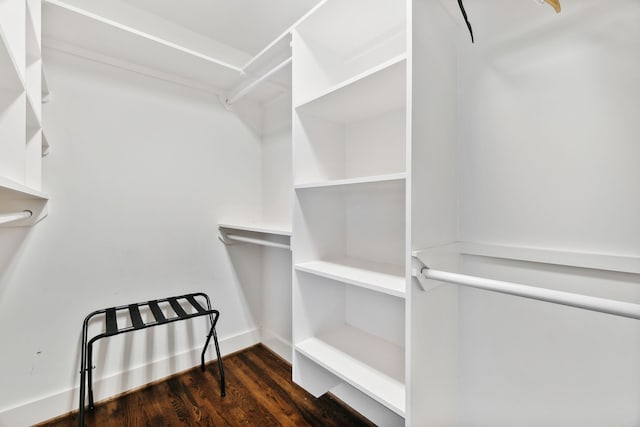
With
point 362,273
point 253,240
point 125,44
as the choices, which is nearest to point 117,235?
point 253,240

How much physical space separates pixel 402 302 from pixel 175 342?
155cm

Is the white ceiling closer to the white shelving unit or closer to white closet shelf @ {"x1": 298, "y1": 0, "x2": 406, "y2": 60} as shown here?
white closet shelf @ {"x1": 298, "y1": 0, "x2": 406, "y2": 60}

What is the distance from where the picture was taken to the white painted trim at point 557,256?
31.1 inches

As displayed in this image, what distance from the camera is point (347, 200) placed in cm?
154

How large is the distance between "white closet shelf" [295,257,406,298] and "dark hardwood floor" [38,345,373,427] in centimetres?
84

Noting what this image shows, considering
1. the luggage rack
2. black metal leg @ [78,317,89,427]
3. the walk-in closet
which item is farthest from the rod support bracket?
black metal leg @ [78,317,89,427]

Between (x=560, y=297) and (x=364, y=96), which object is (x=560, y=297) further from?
(x=364, y=96)

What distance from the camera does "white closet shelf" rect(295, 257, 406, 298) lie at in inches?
39.1

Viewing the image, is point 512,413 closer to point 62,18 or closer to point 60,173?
point 60,173

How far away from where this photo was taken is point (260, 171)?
2.28 metres

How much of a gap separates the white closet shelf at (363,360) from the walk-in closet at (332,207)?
0.01m

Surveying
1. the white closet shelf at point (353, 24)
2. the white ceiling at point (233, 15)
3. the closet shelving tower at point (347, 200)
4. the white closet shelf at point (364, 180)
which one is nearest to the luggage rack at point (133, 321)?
the closet shelving tower at point (347, 200)

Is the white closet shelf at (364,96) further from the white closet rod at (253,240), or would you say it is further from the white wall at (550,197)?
the white closet rod at (253,240)

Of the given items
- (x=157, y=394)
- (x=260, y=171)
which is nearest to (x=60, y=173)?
(x=260, y=171)
